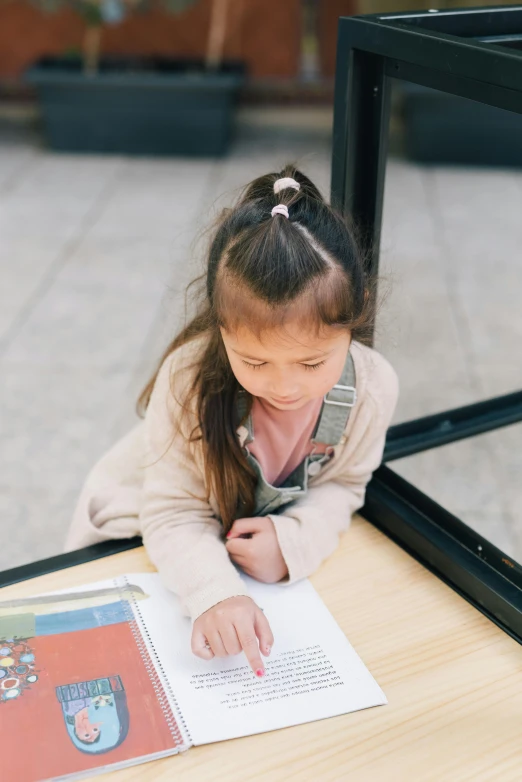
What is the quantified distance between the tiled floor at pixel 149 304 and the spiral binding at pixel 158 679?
1.23 feet

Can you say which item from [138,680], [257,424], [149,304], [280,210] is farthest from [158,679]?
[149,304]

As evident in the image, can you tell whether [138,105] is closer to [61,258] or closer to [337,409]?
[61,258]

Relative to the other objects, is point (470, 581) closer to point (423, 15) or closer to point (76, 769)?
point (76, 769)

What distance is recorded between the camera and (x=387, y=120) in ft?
2.87

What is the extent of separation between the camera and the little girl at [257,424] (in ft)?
2.40

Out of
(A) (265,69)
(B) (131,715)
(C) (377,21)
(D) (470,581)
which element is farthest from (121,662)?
(A) (265,69)

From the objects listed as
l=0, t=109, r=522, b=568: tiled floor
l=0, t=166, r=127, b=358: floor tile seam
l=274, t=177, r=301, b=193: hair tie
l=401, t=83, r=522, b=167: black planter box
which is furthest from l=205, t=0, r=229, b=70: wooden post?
l=274, t=177, r=301, b=193: hair tie

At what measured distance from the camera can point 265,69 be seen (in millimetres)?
3779

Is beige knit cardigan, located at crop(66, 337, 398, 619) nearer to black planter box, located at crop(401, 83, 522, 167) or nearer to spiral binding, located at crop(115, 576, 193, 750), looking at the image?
spiral binding, located at crop(115, 576, 193, 750)

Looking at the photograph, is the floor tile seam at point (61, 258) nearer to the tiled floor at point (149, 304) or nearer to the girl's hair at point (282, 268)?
the tiled floor at point (149, 304)

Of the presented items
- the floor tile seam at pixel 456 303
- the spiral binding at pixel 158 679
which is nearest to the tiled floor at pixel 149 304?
the floor tile seam at pixel 456 303

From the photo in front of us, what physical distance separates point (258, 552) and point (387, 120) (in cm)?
43

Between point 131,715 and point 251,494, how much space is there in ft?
0.88

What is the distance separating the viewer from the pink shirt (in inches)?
35.3
